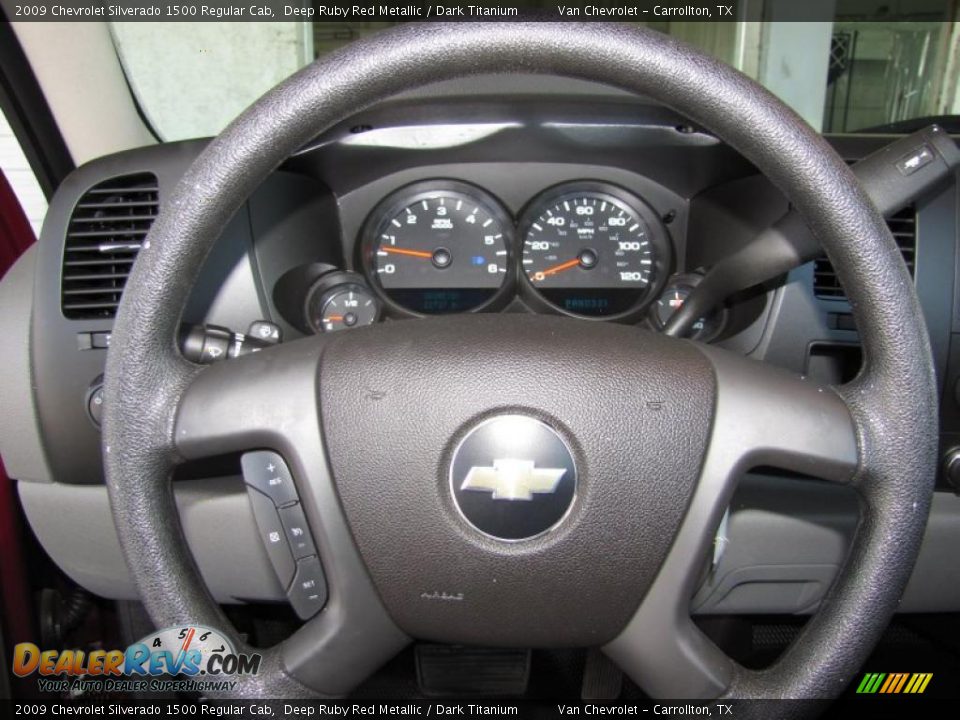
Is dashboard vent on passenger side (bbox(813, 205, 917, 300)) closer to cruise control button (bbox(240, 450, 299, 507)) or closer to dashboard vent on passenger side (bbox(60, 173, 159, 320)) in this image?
cruise control button (bbox(240, 450, 299, 507))

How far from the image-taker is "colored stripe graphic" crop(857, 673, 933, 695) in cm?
168

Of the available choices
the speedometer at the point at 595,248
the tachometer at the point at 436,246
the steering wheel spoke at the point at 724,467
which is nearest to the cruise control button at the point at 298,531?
the steering wheel spoke at the point at 724,467

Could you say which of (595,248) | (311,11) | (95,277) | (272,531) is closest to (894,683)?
(595,248)

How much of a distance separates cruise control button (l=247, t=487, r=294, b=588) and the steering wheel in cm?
6

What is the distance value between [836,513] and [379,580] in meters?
0.80

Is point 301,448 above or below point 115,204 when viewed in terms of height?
below

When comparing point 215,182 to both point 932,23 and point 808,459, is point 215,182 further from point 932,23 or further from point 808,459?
point 932,23

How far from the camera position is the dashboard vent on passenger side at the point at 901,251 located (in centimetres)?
126

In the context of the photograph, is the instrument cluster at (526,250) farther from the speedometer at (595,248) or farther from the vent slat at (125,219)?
the vent slat at (125,219)

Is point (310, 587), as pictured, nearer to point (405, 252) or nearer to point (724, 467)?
point (724, 467)

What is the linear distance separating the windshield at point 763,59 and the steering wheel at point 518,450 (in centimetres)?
28

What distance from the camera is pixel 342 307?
60.8 inches

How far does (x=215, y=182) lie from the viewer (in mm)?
723

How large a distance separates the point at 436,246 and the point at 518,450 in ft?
3.03
